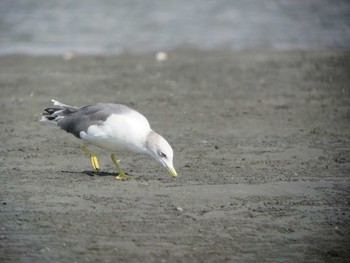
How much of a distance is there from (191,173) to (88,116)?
1316 millimetres

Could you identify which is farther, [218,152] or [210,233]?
[218,152]

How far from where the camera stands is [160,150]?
329 inches

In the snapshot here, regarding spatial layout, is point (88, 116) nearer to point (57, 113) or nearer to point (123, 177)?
point (57, 113)

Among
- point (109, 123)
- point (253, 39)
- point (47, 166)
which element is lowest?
point (253, 39)

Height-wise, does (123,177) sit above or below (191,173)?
above

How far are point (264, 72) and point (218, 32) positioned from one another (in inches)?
255

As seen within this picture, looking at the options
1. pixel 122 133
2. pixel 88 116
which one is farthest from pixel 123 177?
pixel 88 116

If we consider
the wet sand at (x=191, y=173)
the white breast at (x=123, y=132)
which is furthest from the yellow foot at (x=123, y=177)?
the white breast at (x=123, y=132)

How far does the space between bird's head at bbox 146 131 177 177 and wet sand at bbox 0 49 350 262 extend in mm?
187

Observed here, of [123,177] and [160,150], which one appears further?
[123,177]

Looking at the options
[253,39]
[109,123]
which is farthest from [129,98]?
[253,39]

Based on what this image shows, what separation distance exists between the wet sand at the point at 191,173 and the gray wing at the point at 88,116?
1.70ft

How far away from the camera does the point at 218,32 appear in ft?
71.8

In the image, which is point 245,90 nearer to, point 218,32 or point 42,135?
point 42,135
